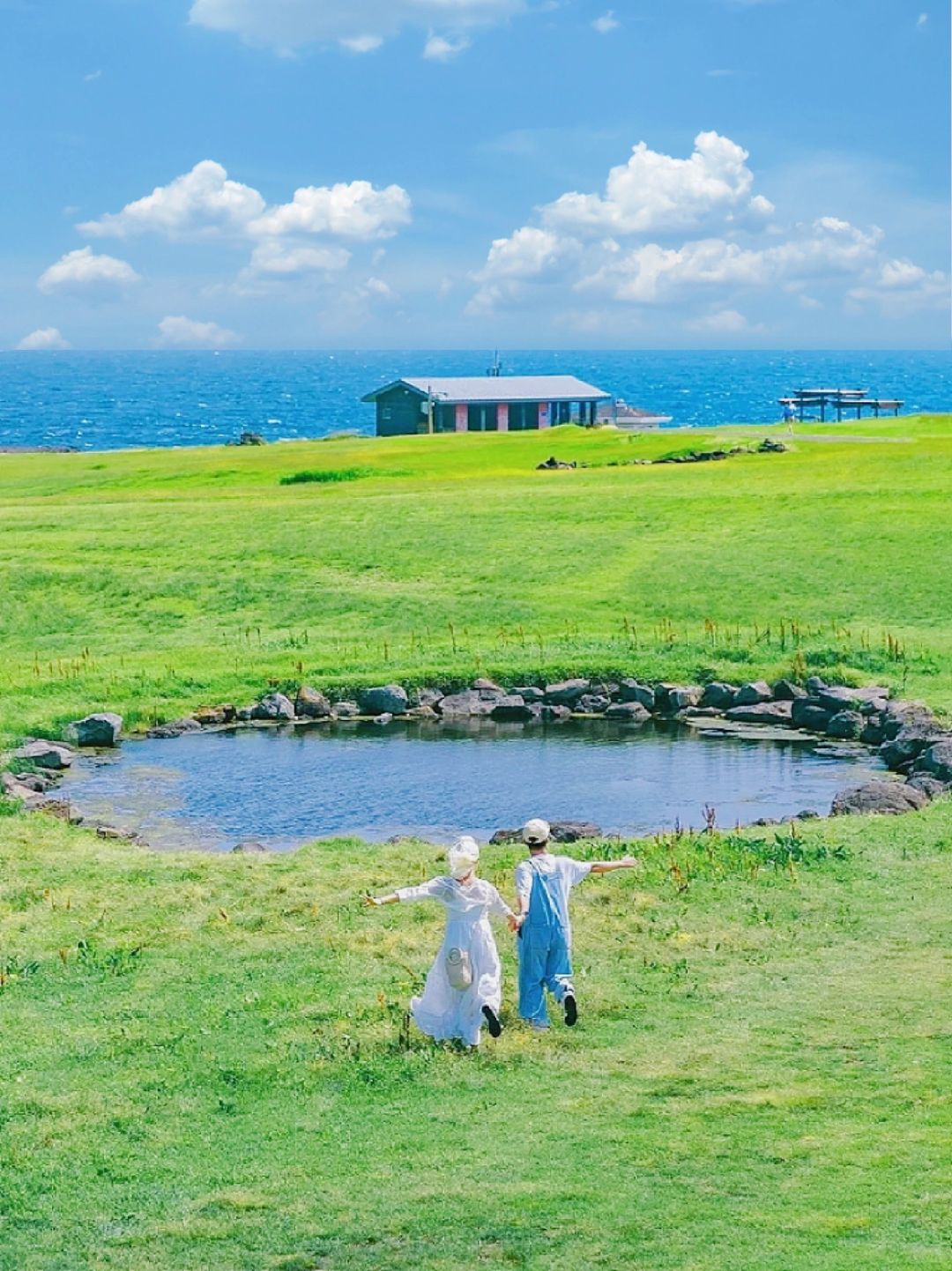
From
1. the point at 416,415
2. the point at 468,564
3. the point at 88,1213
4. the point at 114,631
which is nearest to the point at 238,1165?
the point at 88,1213

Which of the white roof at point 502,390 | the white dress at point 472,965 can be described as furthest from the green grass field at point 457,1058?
the white roof at point 502,390

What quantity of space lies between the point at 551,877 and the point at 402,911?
4711 millimetres

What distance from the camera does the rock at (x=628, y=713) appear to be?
38375mm

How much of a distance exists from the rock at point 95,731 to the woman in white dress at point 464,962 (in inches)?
801

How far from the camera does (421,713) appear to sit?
39.1 meters

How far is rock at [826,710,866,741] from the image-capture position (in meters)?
36.4

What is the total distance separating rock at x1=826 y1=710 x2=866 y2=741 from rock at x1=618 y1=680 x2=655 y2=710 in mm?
4344

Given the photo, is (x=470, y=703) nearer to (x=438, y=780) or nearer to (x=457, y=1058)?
(x=438, y=780)

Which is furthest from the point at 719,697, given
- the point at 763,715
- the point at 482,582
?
the point at 482,582

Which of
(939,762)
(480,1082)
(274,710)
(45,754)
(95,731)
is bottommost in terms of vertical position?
(480,1082)

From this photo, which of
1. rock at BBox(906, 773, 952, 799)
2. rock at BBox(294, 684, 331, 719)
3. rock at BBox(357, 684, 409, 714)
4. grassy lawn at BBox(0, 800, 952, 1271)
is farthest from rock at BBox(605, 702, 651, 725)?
grassy lawn at BBox(0, 800, 952, 1271)

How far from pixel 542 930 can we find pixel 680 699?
21398mm

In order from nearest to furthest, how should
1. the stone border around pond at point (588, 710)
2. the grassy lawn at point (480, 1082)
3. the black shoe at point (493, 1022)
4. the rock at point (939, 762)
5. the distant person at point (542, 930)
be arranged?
1. the grassy lawn at point (480, 1082)
2. the black shoe at point (493, 1022)
3. the distant person at point (542, 930)
4. the rock at point (939, 762)
5. the stone border around pond at point (588, 710)

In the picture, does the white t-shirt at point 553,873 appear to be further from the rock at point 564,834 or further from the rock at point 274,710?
the rock at point 274,710
